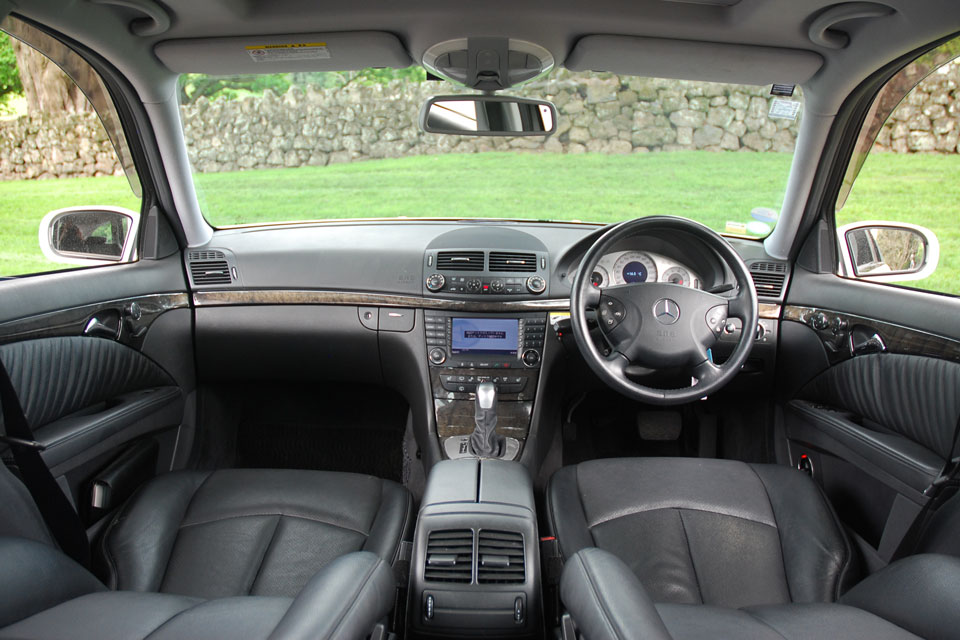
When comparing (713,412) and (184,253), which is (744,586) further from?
(184,253)

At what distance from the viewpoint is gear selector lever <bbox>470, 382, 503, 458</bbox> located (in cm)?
256

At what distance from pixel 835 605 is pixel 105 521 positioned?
2.28m

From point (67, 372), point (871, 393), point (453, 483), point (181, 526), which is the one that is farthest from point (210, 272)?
point (871, 393)

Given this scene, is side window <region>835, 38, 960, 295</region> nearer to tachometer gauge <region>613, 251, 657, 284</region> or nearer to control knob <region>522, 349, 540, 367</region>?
tachometer gauge <region>613, 251, 657, 284</region>

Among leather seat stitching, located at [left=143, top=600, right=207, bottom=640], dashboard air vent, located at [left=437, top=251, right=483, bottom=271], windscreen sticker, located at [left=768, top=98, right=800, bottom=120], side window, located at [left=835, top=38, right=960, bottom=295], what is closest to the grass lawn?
side window, located at [left=835, top=38, right=960, bottom=295]

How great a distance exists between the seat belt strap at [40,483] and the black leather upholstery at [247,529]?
0.53 ft

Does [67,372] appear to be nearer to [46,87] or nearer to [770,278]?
[46,87]

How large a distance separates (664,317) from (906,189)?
137cm

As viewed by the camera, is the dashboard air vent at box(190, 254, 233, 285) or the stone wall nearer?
the stone wall

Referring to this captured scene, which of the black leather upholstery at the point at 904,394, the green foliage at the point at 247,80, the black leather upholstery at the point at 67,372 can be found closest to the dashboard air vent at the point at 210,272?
the black leather upholstery at the point at 67,372

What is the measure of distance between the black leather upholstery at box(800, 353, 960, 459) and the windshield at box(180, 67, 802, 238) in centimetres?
88

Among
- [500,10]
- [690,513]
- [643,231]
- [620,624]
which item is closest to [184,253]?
[500,10]

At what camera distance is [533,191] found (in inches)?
161

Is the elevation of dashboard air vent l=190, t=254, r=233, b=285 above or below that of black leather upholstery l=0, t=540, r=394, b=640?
above
